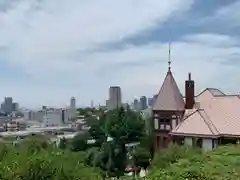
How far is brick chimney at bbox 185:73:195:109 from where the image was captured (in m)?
21.6

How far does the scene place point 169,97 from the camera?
21641 millimetres

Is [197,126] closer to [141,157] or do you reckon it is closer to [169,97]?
[169,97]

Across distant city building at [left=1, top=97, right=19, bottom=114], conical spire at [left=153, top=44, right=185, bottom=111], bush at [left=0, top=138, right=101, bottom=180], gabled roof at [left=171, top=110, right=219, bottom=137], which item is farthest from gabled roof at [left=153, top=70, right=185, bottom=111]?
distant city building at [left=1, top=97, right=19, bottom=114]

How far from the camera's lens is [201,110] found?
2062cm

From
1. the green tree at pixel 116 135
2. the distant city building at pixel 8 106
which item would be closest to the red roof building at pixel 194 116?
the green tree at pixel 116 135

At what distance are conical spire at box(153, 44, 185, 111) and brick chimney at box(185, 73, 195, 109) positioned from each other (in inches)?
10.6

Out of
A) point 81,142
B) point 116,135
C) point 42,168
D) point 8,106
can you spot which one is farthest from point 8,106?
point 42,168

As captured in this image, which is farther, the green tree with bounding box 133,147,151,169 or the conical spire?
the green tree with bounding box 133,147,151,169

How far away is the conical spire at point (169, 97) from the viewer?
21375 millimetres

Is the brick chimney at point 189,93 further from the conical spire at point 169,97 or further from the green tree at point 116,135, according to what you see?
the green tree at point 116,135

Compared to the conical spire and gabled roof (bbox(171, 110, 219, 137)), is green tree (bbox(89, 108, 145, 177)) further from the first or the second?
gabled roof (bbox(171, 110, 219, 137))


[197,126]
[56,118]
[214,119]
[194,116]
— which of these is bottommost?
[56,118]

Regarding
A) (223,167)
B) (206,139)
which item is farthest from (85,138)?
(223,167)

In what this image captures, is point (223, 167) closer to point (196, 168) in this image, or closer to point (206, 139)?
point (196, 168)
